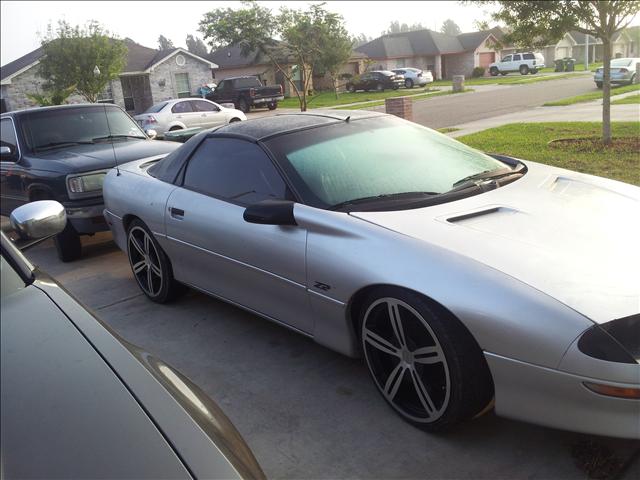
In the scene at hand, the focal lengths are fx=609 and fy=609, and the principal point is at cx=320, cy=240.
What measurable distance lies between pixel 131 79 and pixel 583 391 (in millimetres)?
39993

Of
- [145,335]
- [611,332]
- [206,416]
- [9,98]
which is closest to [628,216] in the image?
[611,332]

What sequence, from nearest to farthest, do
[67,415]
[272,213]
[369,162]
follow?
[67,415]
[272,213]
[369,162]

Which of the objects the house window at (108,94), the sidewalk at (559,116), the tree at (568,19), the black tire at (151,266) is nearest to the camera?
the black tire at (151,266)

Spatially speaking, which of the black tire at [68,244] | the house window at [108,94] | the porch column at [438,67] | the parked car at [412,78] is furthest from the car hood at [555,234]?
the porch column at [438,67]

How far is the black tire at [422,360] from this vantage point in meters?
2.58

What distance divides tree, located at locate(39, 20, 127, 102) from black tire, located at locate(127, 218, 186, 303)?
25603mm

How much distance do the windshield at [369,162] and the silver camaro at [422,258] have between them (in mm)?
14

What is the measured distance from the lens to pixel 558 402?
2.34 meters

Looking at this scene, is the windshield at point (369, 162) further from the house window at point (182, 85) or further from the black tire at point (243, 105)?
the house window at point (182, 85)

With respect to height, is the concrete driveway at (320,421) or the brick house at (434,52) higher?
the brick house at (434,52)

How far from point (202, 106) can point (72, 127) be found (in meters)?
14.3

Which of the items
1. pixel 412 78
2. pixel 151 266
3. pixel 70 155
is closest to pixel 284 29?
pixel 70 155

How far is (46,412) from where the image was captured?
1.44 m

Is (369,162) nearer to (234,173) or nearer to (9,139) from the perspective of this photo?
(234,173)
